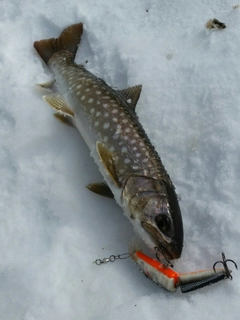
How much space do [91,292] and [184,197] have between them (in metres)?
1.07

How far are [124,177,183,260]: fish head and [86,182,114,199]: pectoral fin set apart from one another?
1.10ft

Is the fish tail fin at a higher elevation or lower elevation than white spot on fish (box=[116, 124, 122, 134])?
higher

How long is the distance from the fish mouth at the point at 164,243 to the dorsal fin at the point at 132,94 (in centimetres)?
117

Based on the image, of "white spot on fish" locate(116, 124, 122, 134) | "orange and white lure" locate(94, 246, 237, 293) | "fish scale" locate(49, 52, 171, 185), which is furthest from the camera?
"white spot on fish" locate(116, 124, 122, 134)

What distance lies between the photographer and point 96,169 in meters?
3.83

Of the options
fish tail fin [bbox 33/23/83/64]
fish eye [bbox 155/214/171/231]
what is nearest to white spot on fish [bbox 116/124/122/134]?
fish eye [bbox 155/214/171/231]

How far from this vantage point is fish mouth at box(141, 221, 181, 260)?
310 centimetres

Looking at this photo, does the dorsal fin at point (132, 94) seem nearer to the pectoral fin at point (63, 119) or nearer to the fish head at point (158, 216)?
the pectoral fin at point (63, 119)

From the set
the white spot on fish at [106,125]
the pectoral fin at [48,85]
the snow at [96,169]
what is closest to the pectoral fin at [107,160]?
the white spot on fish at [106,125]

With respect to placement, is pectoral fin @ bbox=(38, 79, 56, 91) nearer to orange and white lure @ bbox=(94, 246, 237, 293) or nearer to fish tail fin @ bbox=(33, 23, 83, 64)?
fish tail fin @ bbox=(33, 23, 83, 64)

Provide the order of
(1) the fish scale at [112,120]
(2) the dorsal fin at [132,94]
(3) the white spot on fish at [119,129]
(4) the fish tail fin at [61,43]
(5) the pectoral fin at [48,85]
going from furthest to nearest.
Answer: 1. (4) the fish tail fin at [61,43]
2. (5) the pectoral fin at [48,85]
3. (2) the dorsal fin at [132,94]
4. (3) the white spot on fish at [119,129]
5. (1) the fish scale at [112,120]

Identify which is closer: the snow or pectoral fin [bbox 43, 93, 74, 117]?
the snow

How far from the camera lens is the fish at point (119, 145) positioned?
317cm

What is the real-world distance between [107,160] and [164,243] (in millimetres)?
816
